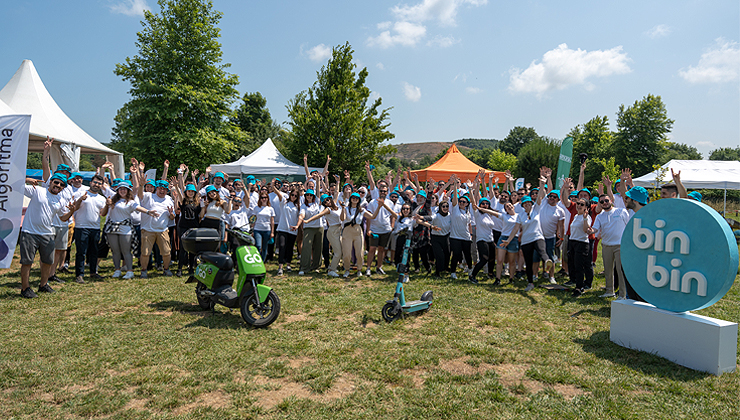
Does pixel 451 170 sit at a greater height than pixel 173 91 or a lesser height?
lesser

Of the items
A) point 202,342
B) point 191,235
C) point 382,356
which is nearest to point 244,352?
point 202,342

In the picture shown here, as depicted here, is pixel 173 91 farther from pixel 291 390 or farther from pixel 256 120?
pixel 256 120

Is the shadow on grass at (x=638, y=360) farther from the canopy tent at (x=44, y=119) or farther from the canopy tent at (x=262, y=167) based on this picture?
the canopy tent at (x=44, y=119)

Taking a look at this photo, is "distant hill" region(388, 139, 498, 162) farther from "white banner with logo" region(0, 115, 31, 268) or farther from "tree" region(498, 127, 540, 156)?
"white banner with logo" region(0, 115, 31, 268)

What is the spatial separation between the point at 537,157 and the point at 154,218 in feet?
157

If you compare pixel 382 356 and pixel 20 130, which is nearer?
pixel 382 356

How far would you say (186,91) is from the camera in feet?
70.2

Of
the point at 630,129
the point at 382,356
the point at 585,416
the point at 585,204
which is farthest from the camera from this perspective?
the point at 630,129

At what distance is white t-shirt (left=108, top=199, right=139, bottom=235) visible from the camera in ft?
25.4

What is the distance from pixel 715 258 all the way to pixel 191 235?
20.8 feet

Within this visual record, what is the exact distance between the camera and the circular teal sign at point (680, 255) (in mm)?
4168

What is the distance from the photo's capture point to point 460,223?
8.62m

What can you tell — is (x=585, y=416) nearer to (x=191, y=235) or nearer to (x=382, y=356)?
(x=382, y=356)

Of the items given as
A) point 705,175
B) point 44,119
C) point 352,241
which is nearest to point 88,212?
point 352,241
